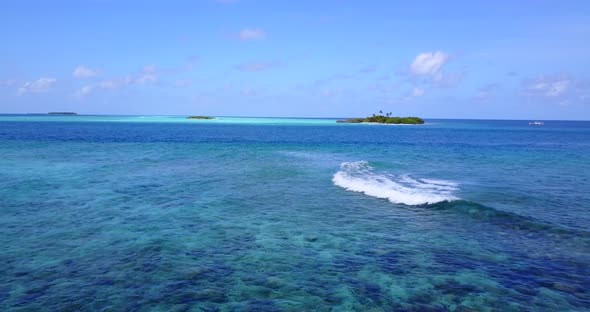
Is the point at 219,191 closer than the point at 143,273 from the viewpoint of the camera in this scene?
No

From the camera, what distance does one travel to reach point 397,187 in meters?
24.5

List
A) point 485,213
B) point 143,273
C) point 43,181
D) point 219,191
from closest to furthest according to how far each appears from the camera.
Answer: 1. point 143,273
2. point 485,213
3. point 219,191
4. point 43,181

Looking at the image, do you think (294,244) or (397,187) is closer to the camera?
(294,244)

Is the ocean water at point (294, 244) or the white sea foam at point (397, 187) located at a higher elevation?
the white sea foam at point (397, 187)

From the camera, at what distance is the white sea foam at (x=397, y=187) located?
21.3m

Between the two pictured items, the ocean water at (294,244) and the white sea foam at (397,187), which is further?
the white sea foam at (397,187)

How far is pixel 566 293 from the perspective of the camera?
33.8 feet

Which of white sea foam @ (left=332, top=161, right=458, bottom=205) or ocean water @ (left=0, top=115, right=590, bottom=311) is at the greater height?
white sea foam @ (left=332, top=161, right=458, bottom=205)

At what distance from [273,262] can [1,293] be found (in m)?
7.10

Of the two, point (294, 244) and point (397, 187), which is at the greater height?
point (397, 187)

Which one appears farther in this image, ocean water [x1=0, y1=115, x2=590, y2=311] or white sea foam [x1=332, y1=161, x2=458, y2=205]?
white sea foam [x1=332, y1=161, x2=458, y2=205]

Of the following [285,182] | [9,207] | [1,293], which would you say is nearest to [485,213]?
[285,182]

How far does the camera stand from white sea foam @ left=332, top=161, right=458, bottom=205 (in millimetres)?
21281

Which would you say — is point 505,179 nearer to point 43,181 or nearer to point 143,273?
point 143,273
